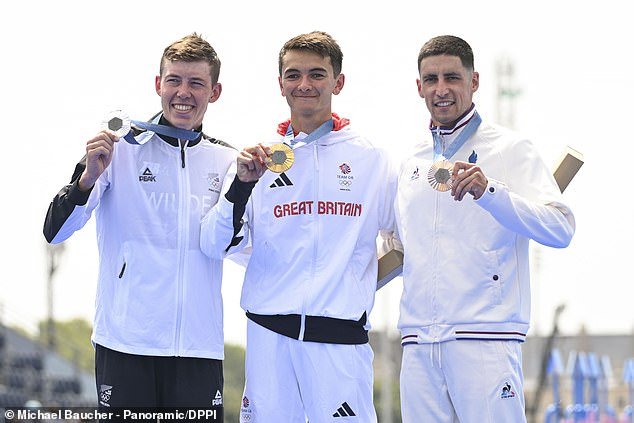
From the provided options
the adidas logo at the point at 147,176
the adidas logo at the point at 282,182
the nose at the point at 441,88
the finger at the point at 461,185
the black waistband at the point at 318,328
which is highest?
the nose at the point at 441,88

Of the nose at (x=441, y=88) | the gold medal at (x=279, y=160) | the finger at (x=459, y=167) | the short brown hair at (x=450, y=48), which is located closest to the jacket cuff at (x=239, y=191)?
the gold medal at (x=279, y=160)

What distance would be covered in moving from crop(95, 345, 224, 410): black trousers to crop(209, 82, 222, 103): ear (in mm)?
1495

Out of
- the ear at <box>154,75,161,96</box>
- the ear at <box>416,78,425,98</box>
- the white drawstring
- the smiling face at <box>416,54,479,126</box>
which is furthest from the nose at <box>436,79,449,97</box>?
the ear at <box>154,75,161,96</box>

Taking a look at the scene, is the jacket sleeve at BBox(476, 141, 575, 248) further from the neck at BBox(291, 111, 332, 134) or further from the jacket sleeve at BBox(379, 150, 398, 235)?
the neck at BBox(291, 111, 332, 134)

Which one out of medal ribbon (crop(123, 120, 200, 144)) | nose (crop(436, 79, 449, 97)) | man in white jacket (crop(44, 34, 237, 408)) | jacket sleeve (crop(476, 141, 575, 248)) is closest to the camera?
jacket sleeve (crop(476, 141, 575, 248))

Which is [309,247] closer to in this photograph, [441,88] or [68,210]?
[441,88]

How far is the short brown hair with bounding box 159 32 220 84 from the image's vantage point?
643cm

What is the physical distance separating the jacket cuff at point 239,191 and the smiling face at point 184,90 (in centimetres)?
59

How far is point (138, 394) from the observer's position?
609 centimetres

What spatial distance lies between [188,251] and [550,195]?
1.98 metres

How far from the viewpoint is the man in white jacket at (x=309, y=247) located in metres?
6.16

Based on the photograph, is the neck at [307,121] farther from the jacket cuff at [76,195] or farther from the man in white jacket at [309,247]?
the jacket cuff at [76,195]

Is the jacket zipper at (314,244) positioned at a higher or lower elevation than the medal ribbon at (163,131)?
lower

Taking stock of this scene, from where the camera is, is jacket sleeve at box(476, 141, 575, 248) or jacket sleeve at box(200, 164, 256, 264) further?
jacket sleeve at box(200, 164, 256, 264)
